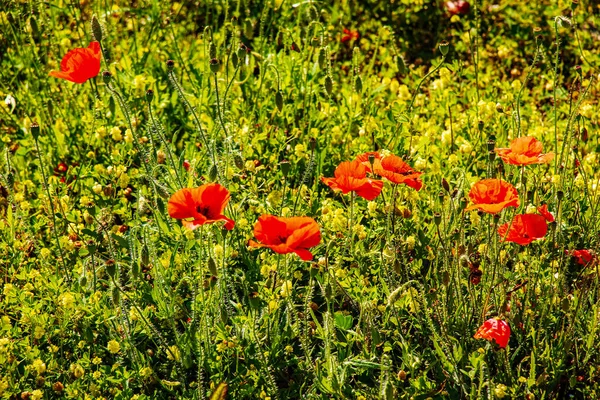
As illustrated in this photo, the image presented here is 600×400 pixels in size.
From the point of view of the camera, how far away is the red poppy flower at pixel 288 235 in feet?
6.57

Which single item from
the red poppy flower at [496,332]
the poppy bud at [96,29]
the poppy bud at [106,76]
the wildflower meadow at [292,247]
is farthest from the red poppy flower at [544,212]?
the poppy bud at [96,29]

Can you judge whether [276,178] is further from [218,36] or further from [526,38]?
[526,38]

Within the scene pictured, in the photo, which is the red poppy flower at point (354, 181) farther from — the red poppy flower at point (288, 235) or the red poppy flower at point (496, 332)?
the red poppy flower at point (496, 332)

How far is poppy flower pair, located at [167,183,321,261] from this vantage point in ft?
6.62

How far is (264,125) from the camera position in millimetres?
3496

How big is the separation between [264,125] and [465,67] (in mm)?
1490

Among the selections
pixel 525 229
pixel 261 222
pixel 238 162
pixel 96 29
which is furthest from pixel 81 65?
pixel 525 229

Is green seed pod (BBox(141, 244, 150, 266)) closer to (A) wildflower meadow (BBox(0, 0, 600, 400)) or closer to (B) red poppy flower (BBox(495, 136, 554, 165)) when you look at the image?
(A) wildflower meadow (BBox(0, 0, 600, 400))

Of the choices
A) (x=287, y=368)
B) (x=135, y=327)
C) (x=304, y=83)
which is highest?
(x=304, y=83)

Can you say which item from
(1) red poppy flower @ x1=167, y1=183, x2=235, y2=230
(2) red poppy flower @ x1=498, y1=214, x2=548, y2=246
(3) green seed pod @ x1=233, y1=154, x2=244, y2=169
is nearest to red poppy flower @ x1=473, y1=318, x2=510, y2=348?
(2) red poppy flower @ x1=498, y1=214, x2=548, y2=246

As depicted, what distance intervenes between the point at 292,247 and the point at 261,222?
11 centimetres

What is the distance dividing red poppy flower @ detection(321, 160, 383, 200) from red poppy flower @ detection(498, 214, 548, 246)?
390mm

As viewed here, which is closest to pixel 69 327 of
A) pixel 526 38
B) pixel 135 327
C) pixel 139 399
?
pixel 135 327

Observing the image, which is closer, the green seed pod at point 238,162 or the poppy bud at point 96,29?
the poppy bud at point 96,29
